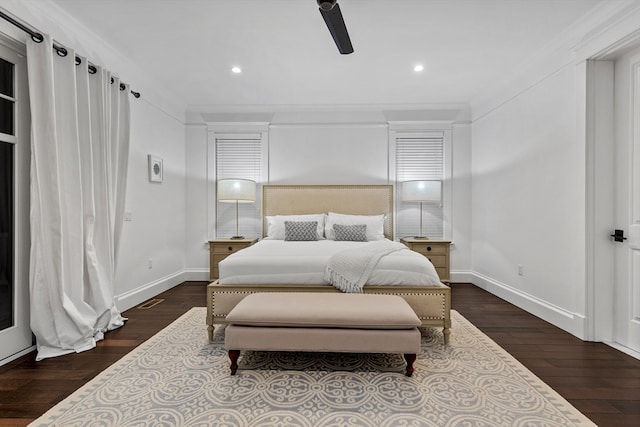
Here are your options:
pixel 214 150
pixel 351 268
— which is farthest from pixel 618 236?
pixel 214 150

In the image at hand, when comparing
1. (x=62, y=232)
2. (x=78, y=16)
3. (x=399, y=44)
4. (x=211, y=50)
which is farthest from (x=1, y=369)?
(x=399, y=44)

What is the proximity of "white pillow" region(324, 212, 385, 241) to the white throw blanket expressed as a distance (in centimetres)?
145

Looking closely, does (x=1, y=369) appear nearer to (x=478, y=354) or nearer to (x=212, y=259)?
(x=212, y=259)

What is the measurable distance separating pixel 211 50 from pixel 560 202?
3787 millimetres

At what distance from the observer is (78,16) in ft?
9.04

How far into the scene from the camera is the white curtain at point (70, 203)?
2438mm

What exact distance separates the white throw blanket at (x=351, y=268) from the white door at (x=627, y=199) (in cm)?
191

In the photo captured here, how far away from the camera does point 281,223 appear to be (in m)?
4.54

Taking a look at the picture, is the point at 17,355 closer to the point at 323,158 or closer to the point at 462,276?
the point at 323,158

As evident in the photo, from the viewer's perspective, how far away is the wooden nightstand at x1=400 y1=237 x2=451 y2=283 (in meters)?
4.57

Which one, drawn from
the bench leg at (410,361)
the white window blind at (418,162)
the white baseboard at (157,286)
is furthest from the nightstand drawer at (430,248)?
the white baseboard at (157,286)

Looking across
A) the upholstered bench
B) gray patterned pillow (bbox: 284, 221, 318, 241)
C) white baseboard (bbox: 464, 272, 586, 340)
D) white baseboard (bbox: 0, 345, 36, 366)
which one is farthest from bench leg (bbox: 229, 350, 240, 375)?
white baseboard (bbox: 464, 272, 586, 340)

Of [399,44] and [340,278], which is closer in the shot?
[340,278]

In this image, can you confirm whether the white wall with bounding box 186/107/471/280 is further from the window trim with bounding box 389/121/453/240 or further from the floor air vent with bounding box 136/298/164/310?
the floor air vent with bounding box 136/298/164/310
